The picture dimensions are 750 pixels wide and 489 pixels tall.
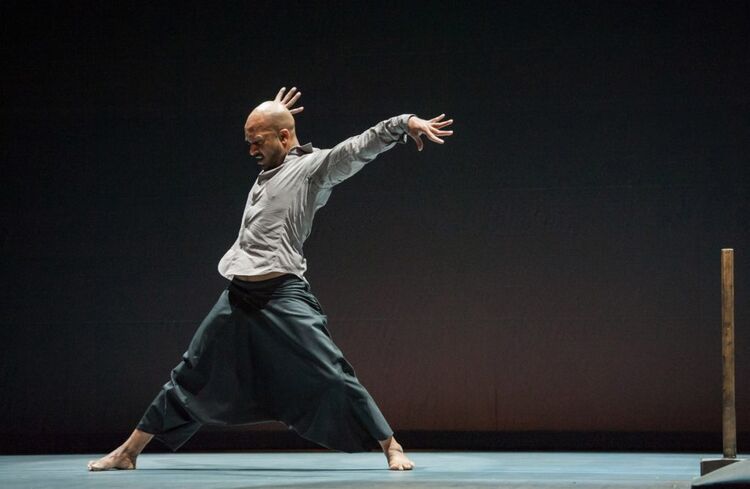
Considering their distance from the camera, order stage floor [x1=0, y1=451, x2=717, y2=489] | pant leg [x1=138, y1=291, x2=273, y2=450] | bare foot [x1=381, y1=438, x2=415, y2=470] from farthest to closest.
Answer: pant leg [x1=138, y1=291, x2=273, y2=450], bare foot [x1=381, y1=438, x2=415, y2=470], stage floor [x1=0, y1=451, x2=717, y2=489]

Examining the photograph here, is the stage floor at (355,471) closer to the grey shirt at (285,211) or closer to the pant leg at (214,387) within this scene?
the pant leg at (214,387)

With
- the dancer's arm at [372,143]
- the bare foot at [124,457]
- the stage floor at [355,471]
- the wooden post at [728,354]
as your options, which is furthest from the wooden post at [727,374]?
the bare foot at [124,457]

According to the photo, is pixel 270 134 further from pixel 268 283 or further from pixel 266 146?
Answer: pixel 268 283

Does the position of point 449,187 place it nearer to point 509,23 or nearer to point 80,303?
point 509,23

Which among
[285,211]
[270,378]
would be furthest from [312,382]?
[285,211]

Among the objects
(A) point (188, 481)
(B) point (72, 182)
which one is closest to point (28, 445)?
(B) point (72, 182)

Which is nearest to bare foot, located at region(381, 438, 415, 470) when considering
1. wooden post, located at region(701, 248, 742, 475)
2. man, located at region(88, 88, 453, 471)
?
man, located at region(88, 88, 453, 471)

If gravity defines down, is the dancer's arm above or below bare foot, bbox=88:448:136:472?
above

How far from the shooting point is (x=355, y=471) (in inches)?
144

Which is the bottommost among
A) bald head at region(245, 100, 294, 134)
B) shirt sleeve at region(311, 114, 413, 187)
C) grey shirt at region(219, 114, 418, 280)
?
grey shirt at region(219, 114, 418, 280)

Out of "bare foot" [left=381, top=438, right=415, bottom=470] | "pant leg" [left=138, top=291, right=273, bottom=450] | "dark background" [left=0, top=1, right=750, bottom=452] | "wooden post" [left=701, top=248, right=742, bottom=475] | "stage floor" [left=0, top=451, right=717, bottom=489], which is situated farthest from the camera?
"dark background" [left=0, top=1, right=750, bottom=452]

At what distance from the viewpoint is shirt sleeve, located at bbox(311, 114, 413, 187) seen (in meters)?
3.54

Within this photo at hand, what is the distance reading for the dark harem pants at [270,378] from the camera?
3.66 metres

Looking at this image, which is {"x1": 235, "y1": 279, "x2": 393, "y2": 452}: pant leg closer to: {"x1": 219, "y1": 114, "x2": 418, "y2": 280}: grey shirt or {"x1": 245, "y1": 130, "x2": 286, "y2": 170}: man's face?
{"x1": 219, "y1": 114, "x2": 418, "y2": 280}: grey shirt
